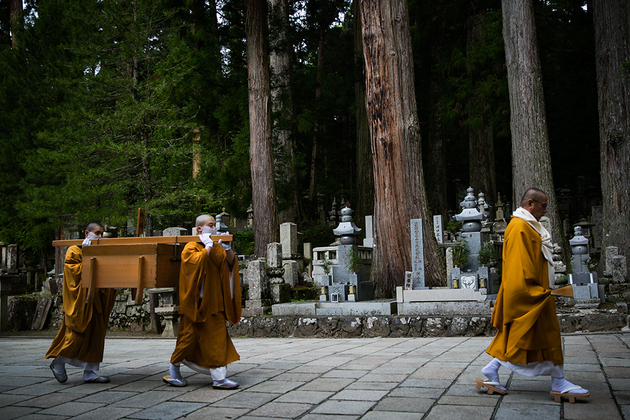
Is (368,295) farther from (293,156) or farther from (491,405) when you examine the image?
(293,156)

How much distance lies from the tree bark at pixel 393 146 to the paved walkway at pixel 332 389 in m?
3.69

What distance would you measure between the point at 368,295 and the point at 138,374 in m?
5.60

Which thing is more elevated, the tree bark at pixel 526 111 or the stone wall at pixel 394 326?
the tree bark at pixel 526 111

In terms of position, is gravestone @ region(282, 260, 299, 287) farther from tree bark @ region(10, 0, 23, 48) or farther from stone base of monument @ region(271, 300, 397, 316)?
tree bark @ region(10, 0, 23, 48)

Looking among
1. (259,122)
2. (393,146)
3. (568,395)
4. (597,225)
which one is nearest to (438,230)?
(393,146)

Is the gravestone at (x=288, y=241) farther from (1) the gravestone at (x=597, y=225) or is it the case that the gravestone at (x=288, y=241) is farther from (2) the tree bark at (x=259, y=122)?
(1) the gravestone at (x=597, y=225)

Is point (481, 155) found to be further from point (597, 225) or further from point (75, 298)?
point (75, 298)

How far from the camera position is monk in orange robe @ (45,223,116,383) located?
4.91 metres

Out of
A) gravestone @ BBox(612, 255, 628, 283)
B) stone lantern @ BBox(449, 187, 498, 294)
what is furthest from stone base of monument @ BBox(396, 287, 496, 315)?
gravestone @ BBox(612, 255, 628, 283)

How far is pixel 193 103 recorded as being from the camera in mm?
17594

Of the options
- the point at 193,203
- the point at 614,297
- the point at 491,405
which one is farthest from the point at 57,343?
the point at 193,203

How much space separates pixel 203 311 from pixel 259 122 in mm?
9846

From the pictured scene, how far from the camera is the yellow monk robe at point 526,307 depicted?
379 cm

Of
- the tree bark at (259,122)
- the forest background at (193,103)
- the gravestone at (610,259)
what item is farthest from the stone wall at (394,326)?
the tree bark at (259,122)
